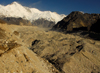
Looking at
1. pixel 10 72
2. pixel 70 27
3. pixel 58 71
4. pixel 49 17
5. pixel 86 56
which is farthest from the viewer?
pixel 49 17

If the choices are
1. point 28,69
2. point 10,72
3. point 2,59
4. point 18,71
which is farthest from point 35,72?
point 2,59

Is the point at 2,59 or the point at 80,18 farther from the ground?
the point at 80,18

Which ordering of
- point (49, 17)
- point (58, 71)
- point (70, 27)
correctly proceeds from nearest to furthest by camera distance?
point (58, 71) → point (70, 27) → point (49, 17)

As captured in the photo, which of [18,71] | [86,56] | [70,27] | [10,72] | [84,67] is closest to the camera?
[10,72]

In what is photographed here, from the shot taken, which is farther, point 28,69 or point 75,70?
point 75,70

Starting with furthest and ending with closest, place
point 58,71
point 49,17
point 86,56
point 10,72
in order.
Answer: point 49,17 < point 86,56 < point 58,71 < point 10,72

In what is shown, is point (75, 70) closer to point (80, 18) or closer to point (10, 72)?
point (10, 72)

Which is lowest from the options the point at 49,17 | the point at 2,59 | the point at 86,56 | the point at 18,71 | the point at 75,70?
the point at 75,70

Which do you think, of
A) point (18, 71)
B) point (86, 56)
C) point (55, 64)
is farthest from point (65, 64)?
point (18, 71)

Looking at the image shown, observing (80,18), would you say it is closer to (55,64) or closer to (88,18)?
(88,18)

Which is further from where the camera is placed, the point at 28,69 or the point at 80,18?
the point at 80,18
